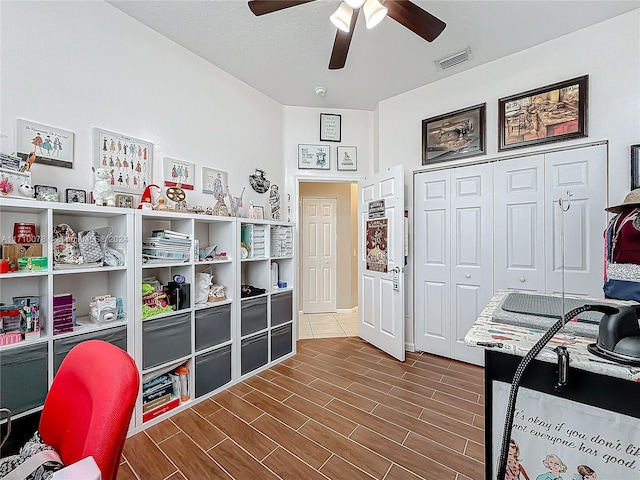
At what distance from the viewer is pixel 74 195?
1.80 m

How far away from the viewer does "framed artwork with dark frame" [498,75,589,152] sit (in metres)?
2.35

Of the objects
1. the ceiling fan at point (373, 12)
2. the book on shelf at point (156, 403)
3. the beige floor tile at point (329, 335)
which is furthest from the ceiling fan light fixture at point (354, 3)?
the beige floor tile at point (329, 335)

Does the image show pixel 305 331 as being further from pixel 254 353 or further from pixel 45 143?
pixel 45 143

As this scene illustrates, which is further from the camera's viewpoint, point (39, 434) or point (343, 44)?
point (343, 44)

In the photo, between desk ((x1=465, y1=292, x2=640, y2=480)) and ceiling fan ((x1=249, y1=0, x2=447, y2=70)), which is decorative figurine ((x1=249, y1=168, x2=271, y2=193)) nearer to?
ceiling fan ((x1=249, y1=0, x2=447, y2=70))

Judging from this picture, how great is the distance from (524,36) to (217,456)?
3.76m

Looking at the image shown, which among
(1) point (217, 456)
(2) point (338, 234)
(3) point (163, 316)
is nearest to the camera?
(1) point (217, 456)

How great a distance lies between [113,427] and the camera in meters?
0.74

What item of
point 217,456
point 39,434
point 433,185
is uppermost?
point 433,185

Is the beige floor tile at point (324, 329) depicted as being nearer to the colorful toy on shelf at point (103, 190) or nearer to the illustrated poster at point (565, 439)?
the colorful toy on shelf at point (103, 190)

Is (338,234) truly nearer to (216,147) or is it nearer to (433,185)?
(433,185)

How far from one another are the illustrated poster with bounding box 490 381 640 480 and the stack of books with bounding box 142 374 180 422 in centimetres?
203

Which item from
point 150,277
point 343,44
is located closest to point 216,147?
point 150,277

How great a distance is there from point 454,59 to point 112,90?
281 centimetres
